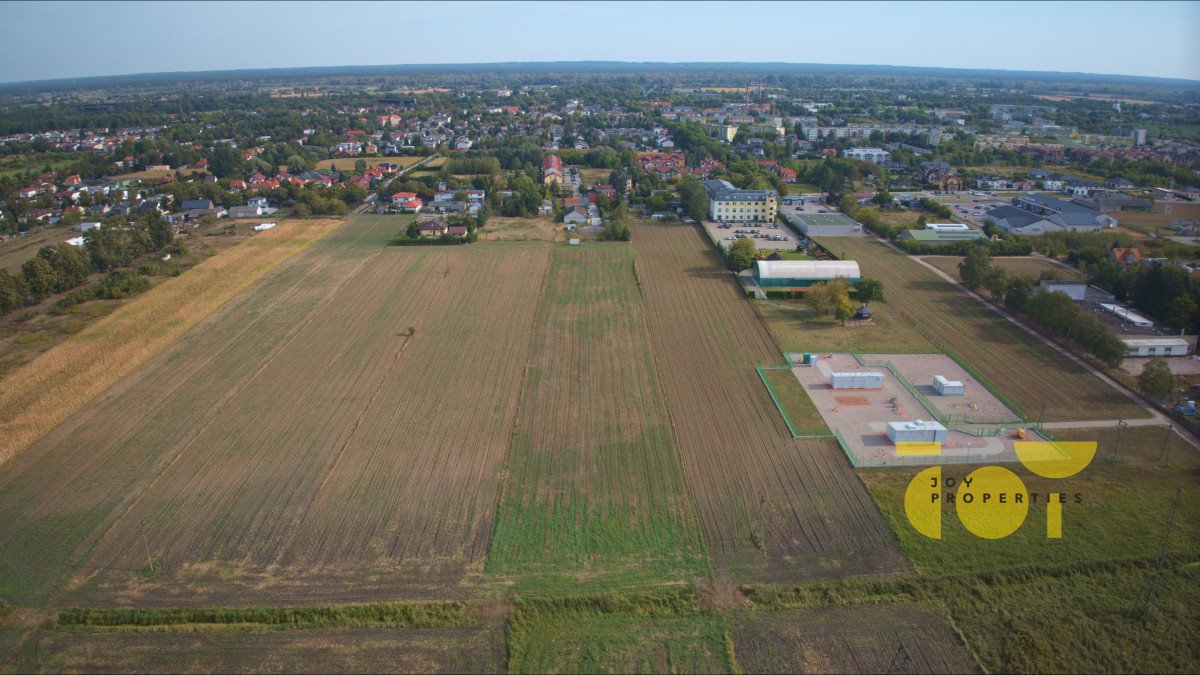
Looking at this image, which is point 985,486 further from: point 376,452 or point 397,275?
point 397,275

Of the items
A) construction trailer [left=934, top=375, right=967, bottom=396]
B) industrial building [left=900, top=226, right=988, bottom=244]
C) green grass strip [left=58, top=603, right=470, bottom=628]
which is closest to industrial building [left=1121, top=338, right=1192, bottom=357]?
construction trailer [left=934, top=375, right=967, bottom=396]

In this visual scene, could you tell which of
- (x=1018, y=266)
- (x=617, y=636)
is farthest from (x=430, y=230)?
(x=617, y=636)

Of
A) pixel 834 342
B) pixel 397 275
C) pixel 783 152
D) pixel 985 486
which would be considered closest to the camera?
pixel 985 486

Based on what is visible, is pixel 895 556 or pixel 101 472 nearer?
pixel 895 556

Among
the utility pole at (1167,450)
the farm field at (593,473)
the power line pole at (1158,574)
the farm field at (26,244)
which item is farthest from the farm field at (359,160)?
the power line pole at (1158,574)

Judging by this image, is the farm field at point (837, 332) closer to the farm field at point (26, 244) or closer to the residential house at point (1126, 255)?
the residential house at point (1126, 255)

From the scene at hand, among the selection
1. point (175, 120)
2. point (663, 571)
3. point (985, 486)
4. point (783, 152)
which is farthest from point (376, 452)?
point (175, 120)

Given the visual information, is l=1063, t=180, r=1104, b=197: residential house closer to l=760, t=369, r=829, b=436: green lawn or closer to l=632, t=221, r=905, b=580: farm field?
l=632, t=221, r=905, b=580: farm field
